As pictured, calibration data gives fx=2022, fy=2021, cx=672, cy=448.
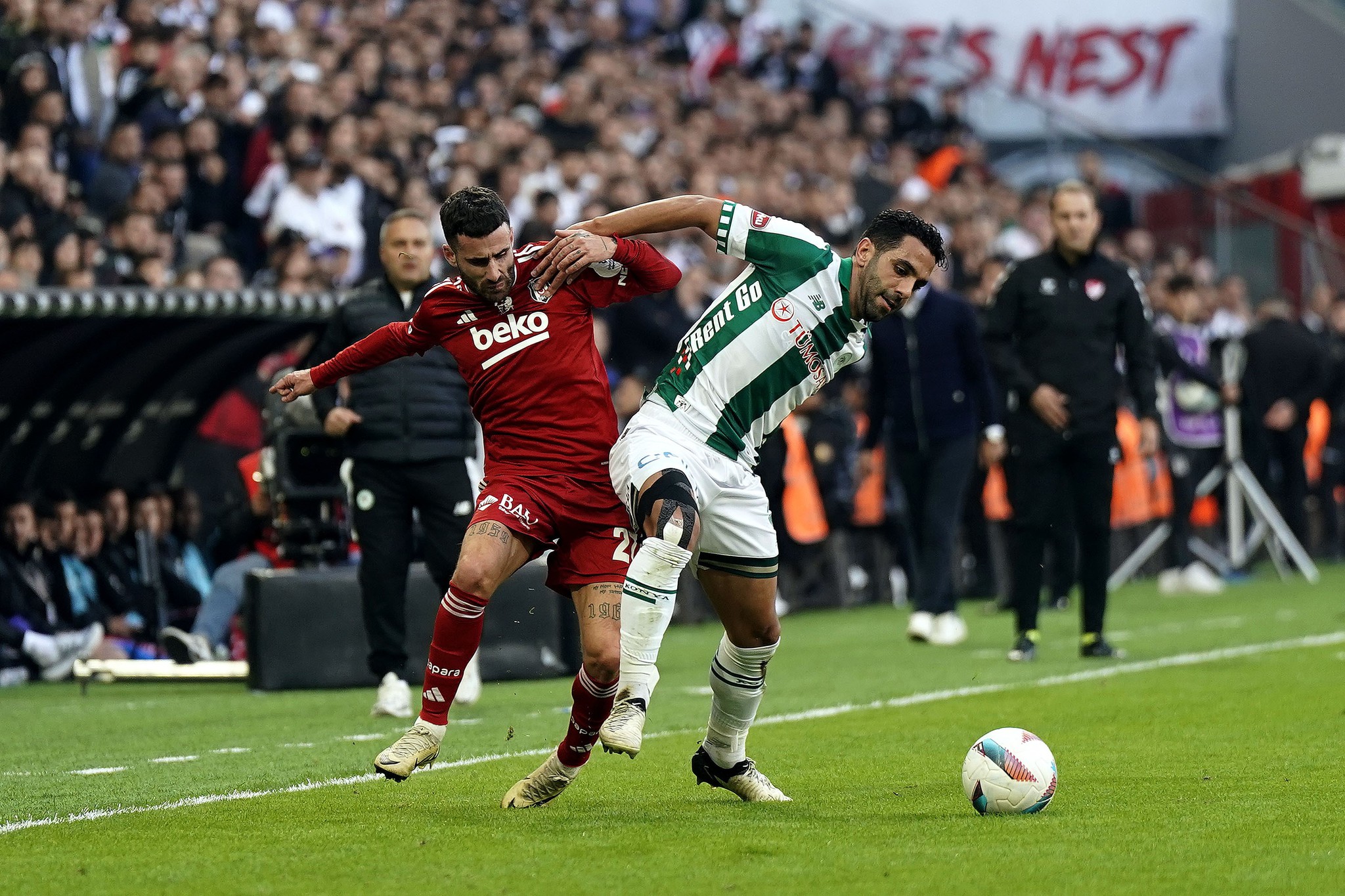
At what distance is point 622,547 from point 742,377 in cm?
67

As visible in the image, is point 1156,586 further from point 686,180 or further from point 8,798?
point 8,798

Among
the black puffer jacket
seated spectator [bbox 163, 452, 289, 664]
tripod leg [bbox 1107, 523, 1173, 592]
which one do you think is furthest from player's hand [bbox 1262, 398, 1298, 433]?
the black puffer jacket

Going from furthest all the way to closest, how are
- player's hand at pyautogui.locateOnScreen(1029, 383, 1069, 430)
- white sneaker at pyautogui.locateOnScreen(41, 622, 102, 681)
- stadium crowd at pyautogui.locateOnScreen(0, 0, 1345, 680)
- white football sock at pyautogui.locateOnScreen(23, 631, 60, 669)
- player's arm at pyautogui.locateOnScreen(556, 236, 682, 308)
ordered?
stadium crowd at pyautogui.locateOnScreen(0, 0, 1345, 680), white sneaker at pyautogui.locateOnScreen(41, 622, 102, 681), white football sock at pyautogui.locateOnScreen(23, 631, 60, 669), player's hand at pyautogui.locateOnScreen(1029, 383, 1069, 430), player's arm at pyautogui.locateOnScreen(556, 236, 682, 308)

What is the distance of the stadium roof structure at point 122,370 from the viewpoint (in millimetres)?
11484

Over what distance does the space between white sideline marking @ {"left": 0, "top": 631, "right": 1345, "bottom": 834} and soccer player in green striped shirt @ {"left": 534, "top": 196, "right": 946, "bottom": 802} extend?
4.22 ft

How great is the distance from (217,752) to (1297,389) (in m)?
12.5

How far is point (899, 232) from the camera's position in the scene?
6.23 m

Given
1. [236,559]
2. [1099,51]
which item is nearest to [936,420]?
[236,559]

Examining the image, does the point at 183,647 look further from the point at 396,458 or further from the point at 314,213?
the point at 314,213

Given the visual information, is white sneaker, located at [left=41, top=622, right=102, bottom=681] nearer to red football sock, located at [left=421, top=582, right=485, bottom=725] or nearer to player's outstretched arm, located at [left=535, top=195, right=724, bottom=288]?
red football sock, located at [left=421, top=582, right=485, bottom=725]

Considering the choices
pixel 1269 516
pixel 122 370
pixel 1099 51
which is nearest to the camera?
pixel 122 370

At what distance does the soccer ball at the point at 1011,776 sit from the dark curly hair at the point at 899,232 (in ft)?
4.96

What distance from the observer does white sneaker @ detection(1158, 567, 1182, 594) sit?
16.1 metres

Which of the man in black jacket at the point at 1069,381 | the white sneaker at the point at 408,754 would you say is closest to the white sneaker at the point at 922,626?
the man in black jacket at the point at 1069,381
